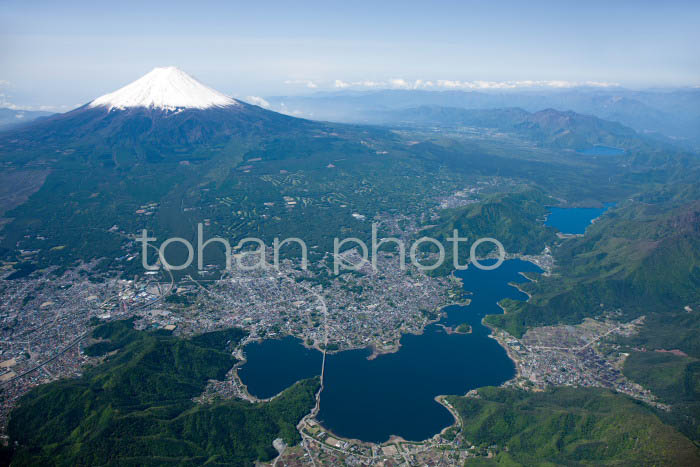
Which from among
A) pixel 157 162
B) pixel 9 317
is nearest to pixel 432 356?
pixel 9 317

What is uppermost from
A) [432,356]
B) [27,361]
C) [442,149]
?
[442,149]

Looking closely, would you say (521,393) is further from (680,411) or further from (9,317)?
(9,317)

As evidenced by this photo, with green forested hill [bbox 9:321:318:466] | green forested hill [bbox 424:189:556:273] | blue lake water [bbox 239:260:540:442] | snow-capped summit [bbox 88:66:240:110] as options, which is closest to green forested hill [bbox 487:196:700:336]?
green forested hill [bbox 424:189:556:273]

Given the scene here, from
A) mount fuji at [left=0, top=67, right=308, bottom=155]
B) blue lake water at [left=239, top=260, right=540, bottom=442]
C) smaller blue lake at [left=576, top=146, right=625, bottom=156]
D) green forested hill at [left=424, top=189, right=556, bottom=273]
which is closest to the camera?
blue lake water at [left=239, top=260, right=540, bottom=442]

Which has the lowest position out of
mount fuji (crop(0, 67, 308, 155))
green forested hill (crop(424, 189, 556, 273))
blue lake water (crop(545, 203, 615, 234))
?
blue lake water (crop(545, 203, 615, 234))

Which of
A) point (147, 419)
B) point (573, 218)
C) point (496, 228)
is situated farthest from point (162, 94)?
point (147, 419)

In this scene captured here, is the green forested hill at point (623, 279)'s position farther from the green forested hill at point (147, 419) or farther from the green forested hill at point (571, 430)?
the green forested hill at point (147, 419)

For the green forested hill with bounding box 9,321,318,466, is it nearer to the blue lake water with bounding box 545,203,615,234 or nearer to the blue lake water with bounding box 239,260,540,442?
the blue lake water with bounding box 239,260,540,442
